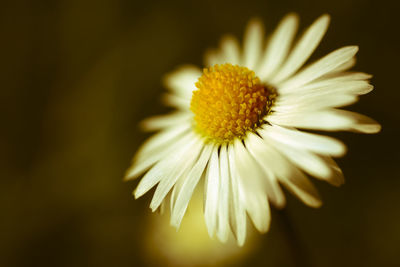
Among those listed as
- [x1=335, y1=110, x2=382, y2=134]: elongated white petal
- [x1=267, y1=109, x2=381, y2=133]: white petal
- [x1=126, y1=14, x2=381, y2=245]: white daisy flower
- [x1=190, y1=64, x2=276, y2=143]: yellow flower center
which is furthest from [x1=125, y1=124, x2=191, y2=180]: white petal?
[x1=335, y1=110, x2=382, y2=134]: elongated white petal

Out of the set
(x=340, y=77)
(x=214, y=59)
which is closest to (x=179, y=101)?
(x=214, y=59)

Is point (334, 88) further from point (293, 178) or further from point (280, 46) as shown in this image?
point (280, 46)

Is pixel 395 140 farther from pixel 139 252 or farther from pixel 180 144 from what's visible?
pixel 139 252

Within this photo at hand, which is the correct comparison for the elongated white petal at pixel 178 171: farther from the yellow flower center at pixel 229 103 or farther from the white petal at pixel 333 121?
the white petal at pixel 333 121

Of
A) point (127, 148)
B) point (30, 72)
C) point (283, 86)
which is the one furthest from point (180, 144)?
point (30, 72)

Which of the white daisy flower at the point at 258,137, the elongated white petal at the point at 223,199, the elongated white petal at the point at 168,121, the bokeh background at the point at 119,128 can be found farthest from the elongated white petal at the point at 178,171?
the bokeh background at the point at 119,128
